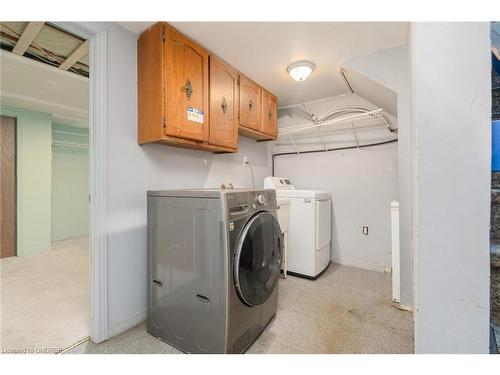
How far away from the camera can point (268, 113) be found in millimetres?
2811

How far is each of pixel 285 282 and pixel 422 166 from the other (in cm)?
209

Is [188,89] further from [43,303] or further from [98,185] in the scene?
[43,303]

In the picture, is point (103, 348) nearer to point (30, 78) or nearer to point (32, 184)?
point (30, 78)

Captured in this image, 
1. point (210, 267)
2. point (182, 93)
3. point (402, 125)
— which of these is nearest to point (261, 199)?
point (210, 267)

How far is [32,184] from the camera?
3.41m

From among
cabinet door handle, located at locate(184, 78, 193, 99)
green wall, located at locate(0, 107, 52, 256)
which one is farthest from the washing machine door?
green wall, located at locate(0, 107, 52, 256)

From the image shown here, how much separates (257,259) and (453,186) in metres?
1.10

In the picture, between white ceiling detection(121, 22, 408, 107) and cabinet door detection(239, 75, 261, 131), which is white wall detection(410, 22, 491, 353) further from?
cabinet door detection(239, 75, 261, 131)

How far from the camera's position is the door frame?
1.51 m

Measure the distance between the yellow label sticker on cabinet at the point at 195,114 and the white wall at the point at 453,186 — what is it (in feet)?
4.76

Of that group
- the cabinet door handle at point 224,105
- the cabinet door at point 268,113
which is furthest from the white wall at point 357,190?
the cabinet door handle at point 224,105

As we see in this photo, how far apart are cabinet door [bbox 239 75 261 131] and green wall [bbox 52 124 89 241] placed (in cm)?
349
